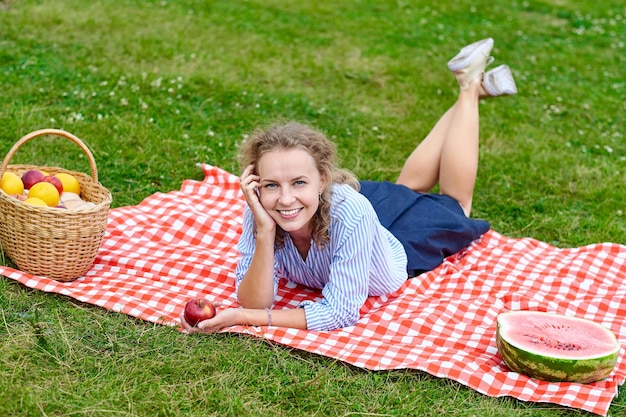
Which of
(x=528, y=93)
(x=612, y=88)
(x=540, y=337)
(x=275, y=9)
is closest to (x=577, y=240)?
(x=540, y=337)

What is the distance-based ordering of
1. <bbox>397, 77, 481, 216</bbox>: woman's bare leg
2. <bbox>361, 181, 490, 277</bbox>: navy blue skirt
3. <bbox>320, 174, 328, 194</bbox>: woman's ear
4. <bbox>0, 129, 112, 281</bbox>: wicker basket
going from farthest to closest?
<bbox>397, 77, 481, 216</bbox>: woman's bare leg < <bbox>361, 181, 490, 277</bbox>: navy blue skirt < <bbox>0, 129, 112, 281</bbox>: wicker basket < <bbox>320, 174, 328, 194</bbox>: woman's ear

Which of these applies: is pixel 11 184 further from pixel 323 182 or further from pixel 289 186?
pixel 323 182

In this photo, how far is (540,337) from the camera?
4172 millimetres

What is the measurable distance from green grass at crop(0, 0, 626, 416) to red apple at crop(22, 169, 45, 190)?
71cm

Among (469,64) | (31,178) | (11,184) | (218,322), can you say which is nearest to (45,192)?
(11,184)

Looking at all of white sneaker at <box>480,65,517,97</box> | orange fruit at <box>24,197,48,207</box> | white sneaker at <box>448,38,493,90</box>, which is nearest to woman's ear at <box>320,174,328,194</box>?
orange fruit at <box>24,197,48,207</box>

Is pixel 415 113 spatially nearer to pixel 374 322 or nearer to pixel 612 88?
pixel 612 88

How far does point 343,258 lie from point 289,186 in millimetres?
513

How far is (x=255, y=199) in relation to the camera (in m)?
4.26

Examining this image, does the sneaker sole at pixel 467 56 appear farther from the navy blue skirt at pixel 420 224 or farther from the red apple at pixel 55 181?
the red apple at pixel 55 181

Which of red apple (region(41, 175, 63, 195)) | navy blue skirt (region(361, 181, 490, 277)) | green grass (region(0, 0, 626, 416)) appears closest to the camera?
green grass (region(0, 0, 626, 416))

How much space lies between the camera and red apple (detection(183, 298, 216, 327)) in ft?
13.7

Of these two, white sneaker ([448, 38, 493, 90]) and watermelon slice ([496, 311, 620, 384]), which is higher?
white sneaker ([448, 38, 493, 90])

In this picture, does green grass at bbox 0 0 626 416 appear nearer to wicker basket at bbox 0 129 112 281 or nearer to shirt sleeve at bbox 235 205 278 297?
wicker basket at bbox 0 129 112 281
